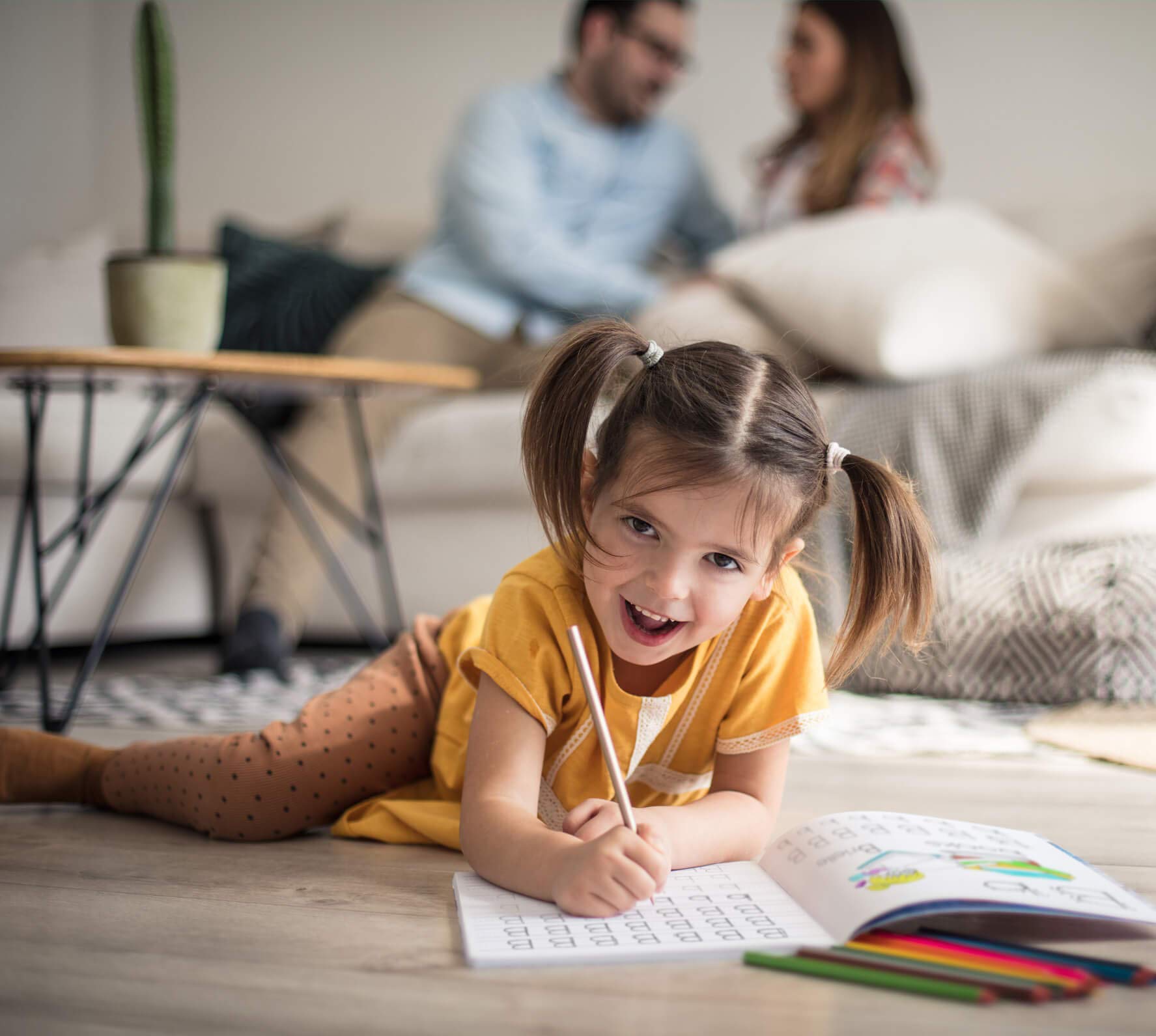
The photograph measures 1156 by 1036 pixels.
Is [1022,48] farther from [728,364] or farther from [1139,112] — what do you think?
[728,364]

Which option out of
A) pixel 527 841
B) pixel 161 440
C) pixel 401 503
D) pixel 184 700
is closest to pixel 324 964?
pixel 527 841

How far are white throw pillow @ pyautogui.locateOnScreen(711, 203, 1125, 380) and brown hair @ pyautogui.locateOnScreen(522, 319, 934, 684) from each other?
0.91 meters

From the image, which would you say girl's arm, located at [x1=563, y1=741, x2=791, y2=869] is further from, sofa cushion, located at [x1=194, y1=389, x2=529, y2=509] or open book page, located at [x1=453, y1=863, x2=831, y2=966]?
sofa cushion, located at [x1=194, y1=389, x2=529, y2=509]

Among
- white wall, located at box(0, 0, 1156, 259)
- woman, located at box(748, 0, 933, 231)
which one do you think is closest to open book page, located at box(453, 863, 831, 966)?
woman, located at box(748, 0, 933, 231)

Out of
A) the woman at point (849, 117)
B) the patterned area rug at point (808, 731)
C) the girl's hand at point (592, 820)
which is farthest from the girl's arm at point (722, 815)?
the woman at point (849, 117)

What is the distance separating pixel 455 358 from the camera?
2.06m

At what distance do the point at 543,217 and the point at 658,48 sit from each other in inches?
14.9

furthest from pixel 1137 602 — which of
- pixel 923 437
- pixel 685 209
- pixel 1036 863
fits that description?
pixel 685 209

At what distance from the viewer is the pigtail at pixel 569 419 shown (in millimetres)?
775

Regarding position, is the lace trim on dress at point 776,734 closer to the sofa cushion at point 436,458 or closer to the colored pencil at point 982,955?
the colored pencil at point 982,955

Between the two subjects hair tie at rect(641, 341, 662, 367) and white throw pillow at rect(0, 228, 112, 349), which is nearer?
hair tie at rect(641, 341, 662, 367)

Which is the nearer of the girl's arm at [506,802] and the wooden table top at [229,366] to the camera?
the girl's arm at [506,802]

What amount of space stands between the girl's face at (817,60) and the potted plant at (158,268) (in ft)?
4.08

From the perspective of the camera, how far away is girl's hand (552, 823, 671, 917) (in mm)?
631
